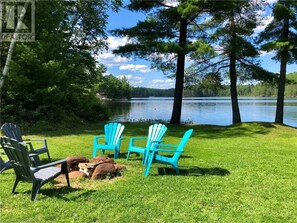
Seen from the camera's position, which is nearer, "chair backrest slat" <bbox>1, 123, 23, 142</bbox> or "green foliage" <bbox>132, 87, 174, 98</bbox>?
"chair backrest slat" <bbox>1, 123, 23, 142</bbox>

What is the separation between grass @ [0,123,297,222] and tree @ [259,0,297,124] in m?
5.94

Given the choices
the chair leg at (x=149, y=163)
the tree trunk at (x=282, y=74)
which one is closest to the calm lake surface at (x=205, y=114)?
the tree trunk at (x=282, y=74)

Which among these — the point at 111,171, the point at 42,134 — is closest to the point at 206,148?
the point at 111,171

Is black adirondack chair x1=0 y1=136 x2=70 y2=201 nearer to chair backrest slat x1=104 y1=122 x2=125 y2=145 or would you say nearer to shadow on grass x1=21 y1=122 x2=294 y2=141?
chair backrest slat x1=104 y1=122 x2=125 y2=145

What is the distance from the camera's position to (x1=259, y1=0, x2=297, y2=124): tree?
425 inches

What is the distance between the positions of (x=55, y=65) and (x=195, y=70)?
6110mm

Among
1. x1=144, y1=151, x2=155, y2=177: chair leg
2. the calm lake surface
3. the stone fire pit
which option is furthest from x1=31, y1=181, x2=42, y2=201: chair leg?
the calm lake surface

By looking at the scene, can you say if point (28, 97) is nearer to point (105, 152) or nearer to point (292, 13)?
point (105, 152)

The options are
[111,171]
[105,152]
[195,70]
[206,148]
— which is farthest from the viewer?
[195,70]

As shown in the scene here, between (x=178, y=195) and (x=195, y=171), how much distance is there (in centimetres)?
139

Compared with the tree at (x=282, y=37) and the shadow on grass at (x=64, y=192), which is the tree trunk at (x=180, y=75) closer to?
the tree at (x=282, y=37)

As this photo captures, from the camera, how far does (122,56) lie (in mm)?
12859

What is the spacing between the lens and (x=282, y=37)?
37.6 ft

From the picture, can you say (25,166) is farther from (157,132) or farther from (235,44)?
(235,44)
